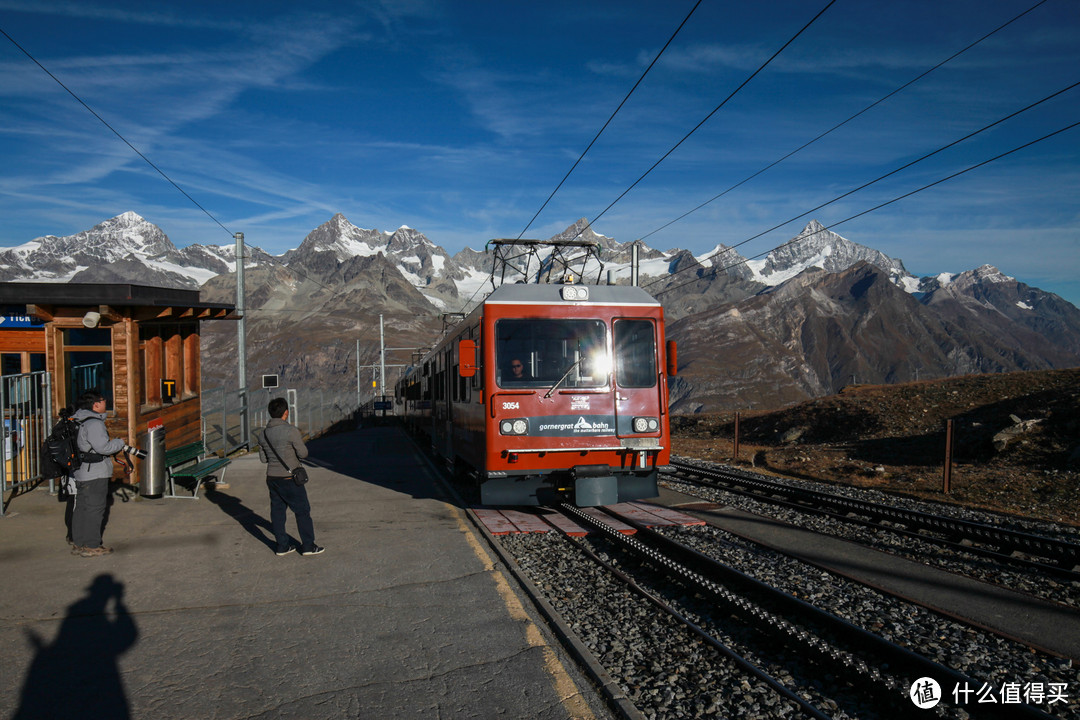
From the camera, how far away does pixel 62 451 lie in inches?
305

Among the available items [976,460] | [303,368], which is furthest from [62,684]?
[303,368]

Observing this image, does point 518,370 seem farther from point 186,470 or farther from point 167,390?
point 167,390

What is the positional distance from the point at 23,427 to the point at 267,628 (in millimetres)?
7980

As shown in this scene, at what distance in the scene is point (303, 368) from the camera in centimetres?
18738

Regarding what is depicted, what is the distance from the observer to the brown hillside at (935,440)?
45.6ft

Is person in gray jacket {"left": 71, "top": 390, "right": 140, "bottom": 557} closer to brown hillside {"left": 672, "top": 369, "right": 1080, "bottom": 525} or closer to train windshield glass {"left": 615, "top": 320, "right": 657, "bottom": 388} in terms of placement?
train windshield glass {"left": 615, "top": 320, "right": 657, "bottom": 388}

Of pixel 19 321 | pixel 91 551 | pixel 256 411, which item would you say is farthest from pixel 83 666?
pixel 256 411

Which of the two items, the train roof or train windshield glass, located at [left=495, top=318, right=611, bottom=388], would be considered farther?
the train roof

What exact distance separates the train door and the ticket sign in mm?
8901

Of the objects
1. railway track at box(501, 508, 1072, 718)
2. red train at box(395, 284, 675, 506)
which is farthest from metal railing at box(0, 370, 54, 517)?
railway track at box(501, 508, 1072, 718)

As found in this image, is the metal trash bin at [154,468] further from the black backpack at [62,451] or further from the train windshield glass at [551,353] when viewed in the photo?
the train windshield glass at [551,353]

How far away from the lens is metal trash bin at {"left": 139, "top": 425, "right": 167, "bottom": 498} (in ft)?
35.9

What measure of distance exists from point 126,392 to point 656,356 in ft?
28.0

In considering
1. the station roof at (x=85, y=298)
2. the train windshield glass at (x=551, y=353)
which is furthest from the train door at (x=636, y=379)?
the station roof at (x=85, y=298)
